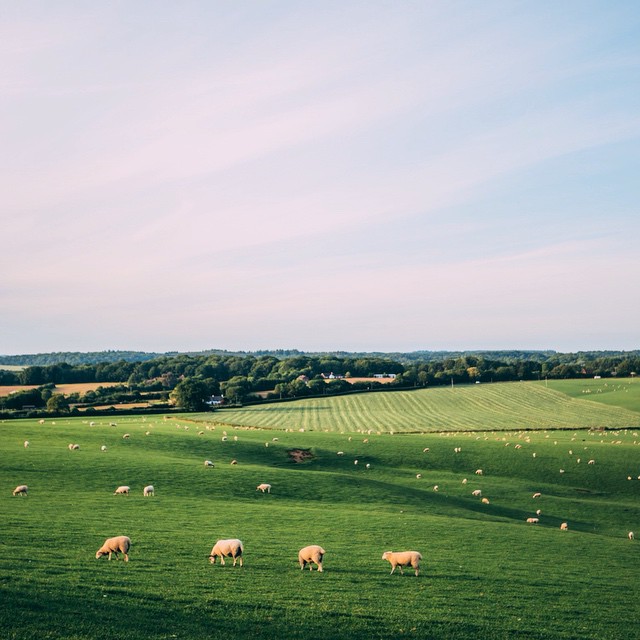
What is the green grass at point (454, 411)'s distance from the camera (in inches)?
4350

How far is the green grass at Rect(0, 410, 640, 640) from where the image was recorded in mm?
19000

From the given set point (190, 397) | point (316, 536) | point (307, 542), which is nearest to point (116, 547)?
point (307, 542)

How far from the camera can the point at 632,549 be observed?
36.2 m

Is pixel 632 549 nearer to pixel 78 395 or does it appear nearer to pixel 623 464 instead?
pixel 623 464

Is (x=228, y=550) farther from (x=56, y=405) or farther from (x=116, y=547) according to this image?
(x=56, y=405)

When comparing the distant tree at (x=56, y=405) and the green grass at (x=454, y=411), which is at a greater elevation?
the distant tree at (x=56, y=405)

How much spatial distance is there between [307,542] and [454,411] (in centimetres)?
10818

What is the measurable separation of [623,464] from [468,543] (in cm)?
4145

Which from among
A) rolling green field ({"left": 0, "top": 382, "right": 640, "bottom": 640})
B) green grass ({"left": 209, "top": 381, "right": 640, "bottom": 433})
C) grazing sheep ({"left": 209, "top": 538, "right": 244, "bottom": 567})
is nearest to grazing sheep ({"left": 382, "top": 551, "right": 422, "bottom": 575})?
rolling green field ({"left": 0, "top": 382, "right": 640, "bottom": 640})

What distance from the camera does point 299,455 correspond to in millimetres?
65250

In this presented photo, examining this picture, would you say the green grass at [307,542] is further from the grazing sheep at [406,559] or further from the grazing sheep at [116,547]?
the grazing sheep at [406,559]

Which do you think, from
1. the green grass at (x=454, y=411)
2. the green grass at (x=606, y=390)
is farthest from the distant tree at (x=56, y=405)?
the green grass at (x=606, y=390)

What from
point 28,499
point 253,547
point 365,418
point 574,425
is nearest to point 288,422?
point 365,418

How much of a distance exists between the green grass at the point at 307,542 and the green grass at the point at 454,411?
43.7 metres
